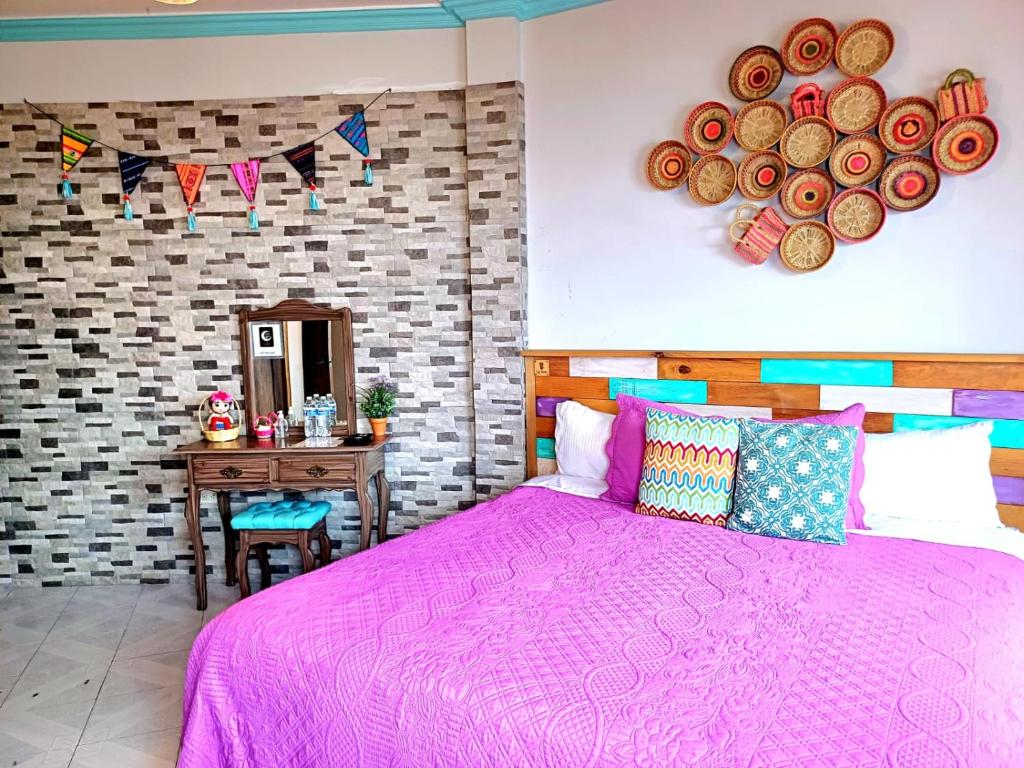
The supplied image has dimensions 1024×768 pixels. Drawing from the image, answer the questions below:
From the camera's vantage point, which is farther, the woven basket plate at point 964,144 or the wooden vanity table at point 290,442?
the wooden vanity table at point 290,442

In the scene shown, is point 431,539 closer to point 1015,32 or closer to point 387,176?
point 387,176

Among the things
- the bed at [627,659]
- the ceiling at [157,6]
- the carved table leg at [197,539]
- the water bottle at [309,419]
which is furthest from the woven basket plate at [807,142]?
the carved table leg at [197,539]

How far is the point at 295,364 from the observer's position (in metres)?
3.42

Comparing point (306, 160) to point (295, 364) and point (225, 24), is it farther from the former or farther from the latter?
point (295, 364)

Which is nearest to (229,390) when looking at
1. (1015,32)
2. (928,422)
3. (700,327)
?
(700,327)

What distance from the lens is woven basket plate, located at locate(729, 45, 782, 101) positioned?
2.69 meters

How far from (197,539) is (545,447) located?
154 cm

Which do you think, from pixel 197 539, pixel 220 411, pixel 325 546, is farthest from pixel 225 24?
pixel 325 546

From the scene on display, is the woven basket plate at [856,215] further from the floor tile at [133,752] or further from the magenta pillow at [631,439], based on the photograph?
the floor tile at [133,752]

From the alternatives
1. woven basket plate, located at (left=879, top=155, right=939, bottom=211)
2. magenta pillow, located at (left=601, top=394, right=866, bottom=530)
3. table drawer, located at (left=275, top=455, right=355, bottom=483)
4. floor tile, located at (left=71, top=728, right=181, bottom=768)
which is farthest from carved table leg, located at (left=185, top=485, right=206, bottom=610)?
woven basket plate, located at (left=879, top=155, right=939, bottom=211)

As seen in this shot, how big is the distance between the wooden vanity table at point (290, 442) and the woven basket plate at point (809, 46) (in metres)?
2.05

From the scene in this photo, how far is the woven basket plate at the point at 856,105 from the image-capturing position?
2.51m

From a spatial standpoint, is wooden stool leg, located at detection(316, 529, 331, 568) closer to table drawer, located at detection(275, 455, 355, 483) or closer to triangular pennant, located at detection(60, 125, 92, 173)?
table drawer, located at detection(275, 455, 355, 483)

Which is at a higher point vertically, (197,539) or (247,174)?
(247,174)
